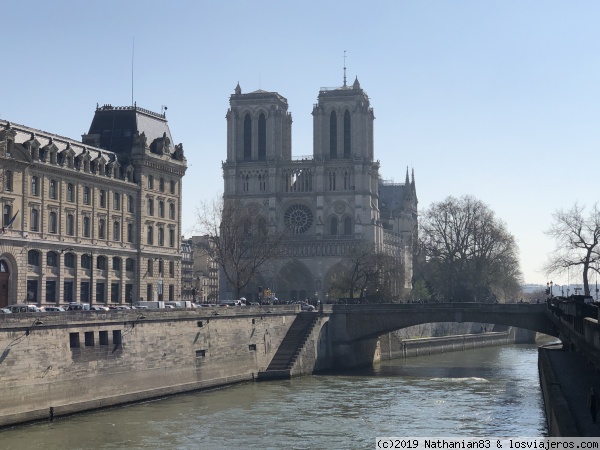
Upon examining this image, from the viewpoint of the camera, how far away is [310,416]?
181 ft

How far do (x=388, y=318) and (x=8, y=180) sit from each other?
3224cm

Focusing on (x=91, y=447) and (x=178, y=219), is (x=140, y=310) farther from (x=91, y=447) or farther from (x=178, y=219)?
(x=178, y=219)

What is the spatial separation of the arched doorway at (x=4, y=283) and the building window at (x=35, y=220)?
3725mm

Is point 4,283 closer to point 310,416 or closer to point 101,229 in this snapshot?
point 101,229

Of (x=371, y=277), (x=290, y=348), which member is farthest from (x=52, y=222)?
(x=371, y=277)

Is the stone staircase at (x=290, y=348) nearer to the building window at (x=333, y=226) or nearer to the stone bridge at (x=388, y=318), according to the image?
the stone bridge at (x=388, y=318)

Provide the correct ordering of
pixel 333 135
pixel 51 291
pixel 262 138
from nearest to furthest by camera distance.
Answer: pixel 51 291, pixel 333 135, pixel 262 138

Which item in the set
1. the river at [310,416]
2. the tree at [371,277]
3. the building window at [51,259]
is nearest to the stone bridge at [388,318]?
the river at [310,416]

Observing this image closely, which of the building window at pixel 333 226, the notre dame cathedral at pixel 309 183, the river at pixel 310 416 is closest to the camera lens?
the river at pixel 310 416

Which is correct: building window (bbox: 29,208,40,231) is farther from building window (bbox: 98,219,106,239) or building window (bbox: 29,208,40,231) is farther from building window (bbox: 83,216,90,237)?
building window (bbox: 98,219,106,239)

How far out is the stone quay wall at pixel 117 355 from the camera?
2045 inches

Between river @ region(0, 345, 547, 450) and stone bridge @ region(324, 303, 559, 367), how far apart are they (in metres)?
7.24

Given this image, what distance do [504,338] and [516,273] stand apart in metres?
24.9

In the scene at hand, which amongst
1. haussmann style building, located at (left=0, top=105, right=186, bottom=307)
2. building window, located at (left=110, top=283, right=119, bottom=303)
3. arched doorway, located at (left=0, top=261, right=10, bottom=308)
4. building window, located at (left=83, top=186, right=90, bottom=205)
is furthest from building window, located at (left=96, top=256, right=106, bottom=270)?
arched doorway, located at (left=0, top=261, right=10, bottom=308)
